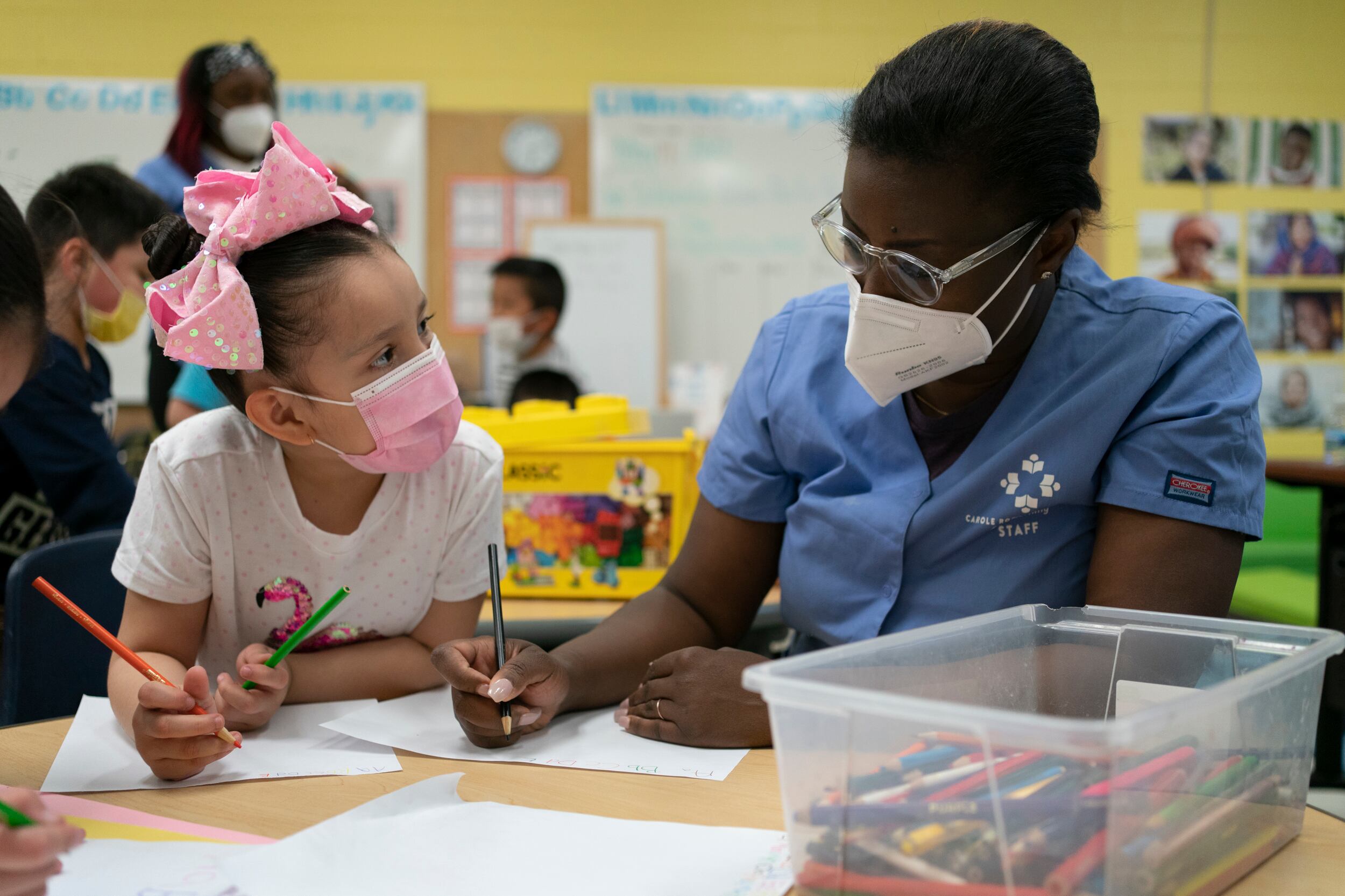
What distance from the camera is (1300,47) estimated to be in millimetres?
4484

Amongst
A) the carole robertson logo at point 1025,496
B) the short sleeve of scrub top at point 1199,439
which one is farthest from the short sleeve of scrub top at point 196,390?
the short sleeve of scrub top at point 1199,439

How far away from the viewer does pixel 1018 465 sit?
1.01m

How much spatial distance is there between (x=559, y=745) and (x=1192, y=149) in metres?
4.55

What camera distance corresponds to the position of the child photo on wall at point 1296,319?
4.58 metres

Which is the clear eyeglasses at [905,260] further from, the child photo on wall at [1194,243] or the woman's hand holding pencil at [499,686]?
the child photo on wall at [1194,243]

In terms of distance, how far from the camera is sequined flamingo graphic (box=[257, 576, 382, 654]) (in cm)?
115

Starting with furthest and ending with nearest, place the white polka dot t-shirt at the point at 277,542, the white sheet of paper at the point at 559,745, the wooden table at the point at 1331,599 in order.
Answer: the wooden table at the point at 1331,599
the white polka dot t-shirt at the point at 277,542
the white sheet of paper at the point at 559,745

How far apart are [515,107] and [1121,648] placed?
404 cm

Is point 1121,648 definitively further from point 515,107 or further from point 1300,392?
point 1300,392

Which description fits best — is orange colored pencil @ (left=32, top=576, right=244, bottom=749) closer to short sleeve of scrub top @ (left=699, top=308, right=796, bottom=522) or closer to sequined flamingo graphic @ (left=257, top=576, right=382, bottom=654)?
sequined flamingo graphic @ (left=257, top=576, right=382, bottom=654)

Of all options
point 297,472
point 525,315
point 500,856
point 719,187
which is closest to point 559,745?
point 500,856

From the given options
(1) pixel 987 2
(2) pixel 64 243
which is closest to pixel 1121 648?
(2) pixel 64 243

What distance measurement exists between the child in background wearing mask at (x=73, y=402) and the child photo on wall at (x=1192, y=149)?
13.2 ft

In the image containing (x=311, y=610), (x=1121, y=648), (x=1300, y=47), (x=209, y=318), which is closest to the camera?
(x=1121, y=648)
